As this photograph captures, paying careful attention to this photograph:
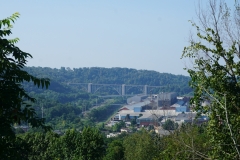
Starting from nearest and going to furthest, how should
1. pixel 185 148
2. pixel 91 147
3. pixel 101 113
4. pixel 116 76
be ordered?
1. pixel 185 148
2. pixel 91 147
3. pixel 101 113
4. pixel 116 76

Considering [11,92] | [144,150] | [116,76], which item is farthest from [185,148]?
[116,76]

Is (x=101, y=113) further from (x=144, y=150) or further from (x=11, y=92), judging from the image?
(x=11, y=92)

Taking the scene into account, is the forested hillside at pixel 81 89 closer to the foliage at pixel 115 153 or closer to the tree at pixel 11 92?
the foliage at pixel 115 153

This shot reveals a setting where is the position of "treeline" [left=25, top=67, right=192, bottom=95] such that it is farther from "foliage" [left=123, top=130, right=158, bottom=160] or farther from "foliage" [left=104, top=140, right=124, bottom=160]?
"foliage" [left=123, top=130, right=158, bottom=160]

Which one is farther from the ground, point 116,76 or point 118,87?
point 116,76

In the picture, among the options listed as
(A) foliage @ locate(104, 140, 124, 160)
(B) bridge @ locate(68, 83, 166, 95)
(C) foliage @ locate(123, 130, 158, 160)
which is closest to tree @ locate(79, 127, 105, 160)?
(C) foliage @ locate(123, 130, 158, 160)

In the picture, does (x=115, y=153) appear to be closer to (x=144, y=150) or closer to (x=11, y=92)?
(x=144, y=150)

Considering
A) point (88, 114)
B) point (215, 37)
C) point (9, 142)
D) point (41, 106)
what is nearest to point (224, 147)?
point (215, 37)

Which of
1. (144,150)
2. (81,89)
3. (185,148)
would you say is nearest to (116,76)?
(81,89)

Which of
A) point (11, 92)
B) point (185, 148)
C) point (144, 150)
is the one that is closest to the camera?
point (11, 92)

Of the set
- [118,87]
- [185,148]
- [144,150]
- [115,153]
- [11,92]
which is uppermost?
[118,87]

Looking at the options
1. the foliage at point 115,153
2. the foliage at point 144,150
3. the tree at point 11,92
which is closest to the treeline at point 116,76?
the foliage at point 115,153

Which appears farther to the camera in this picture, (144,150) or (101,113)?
(101,113)
